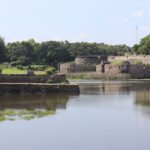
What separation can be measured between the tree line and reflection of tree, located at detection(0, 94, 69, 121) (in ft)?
185

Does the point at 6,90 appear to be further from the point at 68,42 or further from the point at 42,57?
the point at 68,42

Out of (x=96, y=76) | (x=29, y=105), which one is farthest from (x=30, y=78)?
(x=96, y=76)

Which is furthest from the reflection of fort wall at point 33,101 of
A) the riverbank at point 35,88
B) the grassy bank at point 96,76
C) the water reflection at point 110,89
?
the grassy bank at point 96,76

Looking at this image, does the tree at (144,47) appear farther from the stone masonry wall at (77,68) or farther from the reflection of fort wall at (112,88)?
the reflection of fort wall at (112,88)

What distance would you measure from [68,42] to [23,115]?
9395cm

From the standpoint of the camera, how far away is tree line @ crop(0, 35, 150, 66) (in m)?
94.6

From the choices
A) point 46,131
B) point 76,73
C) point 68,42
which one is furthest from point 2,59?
point 46,131

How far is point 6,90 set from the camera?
38844 mm

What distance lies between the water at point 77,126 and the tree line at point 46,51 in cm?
6197

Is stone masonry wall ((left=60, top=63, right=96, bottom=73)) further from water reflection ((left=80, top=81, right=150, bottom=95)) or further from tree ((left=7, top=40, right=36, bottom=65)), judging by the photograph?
water reflection ((left=80, top=81, right=150, bottom=95))

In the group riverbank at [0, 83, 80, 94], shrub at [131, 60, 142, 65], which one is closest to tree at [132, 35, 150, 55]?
shrub at [131, 60, 142, 65]

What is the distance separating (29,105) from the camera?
30.1 meters

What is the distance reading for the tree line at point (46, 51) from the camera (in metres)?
94.6

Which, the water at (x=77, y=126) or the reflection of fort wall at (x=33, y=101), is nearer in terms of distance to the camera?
the water at (x=77, y=126)
